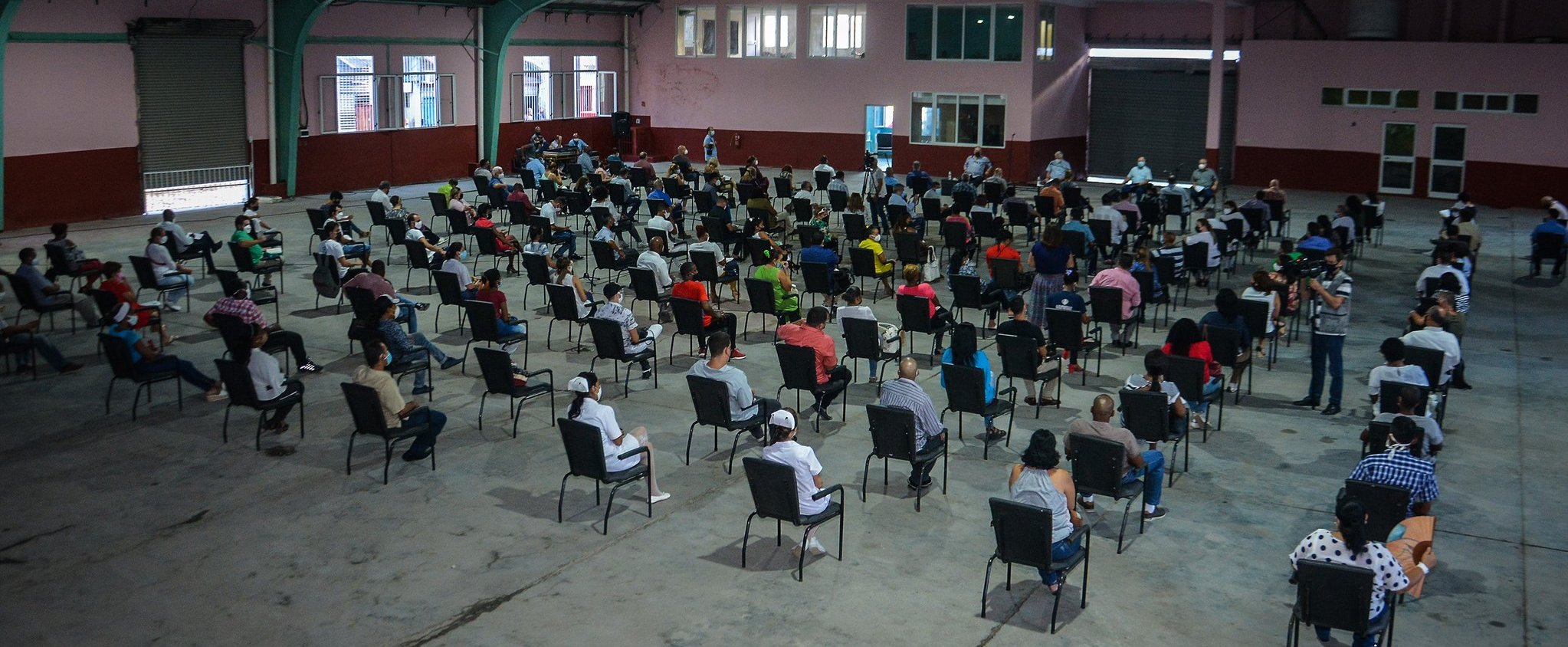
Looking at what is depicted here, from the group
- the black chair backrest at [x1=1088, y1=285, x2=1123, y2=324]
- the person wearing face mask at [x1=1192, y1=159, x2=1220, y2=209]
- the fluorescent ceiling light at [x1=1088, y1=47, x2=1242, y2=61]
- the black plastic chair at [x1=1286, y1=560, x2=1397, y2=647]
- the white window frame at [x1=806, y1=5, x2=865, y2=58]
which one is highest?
the white window frame at [x1=806, y1=5, x2=865, y2=58]

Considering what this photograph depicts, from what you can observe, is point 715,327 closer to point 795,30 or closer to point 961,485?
point 961,485

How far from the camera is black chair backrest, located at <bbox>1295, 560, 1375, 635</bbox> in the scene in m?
7.06

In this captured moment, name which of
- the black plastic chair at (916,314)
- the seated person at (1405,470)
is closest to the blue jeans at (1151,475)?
the seated person at (1405,470)

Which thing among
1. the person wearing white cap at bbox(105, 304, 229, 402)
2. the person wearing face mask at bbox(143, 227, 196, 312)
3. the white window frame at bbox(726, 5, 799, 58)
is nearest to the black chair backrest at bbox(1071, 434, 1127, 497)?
the person wearing white cap at bbox(105, 304, 229, 402)

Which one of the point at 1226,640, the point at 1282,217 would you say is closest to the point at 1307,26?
the point at 1282,217

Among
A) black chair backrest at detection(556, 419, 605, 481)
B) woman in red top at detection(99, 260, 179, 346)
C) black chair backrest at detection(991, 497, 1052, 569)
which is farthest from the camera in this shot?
woman in red top at detection(99, 260, 179, 346)

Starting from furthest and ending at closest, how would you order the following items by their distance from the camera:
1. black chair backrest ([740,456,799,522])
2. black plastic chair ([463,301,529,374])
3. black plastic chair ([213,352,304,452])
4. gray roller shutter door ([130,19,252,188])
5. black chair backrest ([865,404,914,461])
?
1. gray roller shutter door ([130,19,252,188])
2. black plastic chair ([463,301,529,374])
3. black plastic chair ([213,352,304,452])
4. black chair backrest ([865,404,914,461])
5. black chair backrest ([740,456,799,522])

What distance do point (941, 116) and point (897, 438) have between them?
25473 mm

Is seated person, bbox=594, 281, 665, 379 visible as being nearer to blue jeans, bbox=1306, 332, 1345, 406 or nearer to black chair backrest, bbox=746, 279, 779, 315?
black chair backrest, bbox=746, 279, 779, 315

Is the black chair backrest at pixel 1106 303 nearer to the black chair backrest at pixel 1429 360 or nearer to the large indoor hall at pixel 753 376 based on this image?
the large indoor hall at pixel 753 376

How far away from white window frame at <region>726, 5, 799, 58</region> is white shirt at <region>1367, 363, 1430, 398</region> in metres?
26.5

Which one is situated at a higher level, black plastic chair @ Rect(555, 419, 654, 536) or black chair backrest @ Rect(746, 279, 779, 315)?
black chair backrest @ Rect(746, 279, 779, 315)

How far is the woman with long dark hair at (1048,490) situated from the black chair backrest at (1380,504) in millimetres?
1872

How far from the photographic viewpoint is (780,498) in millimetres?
8812
